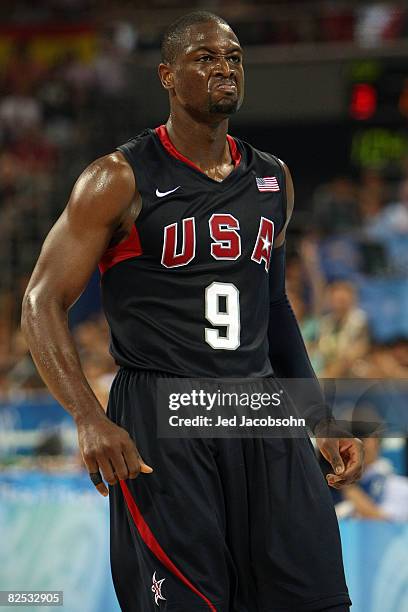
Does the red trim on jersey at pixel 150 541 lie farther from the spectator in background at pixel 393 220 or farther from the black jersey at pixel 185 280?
the spectator in background at pixel 393 220

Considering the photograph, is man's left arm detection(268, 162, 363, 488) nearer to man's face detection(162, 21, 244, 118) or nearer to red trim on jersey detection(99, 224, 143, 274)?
man's face detection(162, 21, 244, 118)

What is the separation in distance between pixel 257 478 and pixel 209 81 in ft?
3.67

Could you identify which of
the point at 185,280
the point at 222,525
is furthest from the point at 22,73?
the point at 222,525

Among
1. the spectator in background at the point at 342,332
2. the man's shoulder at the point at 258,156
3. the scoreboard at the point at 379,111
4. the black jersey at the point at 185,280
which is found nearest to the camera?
the black jersey at the point at 185,280

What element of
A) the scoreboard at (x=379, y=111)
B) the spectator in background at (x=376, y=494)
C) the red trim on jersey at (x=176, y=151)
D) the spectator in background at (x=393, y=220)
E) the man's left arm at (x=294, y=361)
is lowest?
the spectator in background at (x=376, y=494)

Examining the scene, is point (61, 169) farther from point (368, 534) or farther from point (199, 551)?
point (199, 551)

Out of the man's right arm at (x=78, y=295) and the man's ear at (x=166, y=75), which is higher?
the man's ear at (x=166, y=75)

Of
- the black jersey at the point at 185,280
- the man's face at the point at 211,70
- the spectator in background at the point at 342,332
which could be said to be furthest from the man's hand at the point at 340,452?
the spectator in background at the point at 342,332

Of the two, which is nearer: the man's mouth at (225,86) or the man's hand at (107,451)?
the man's hand at (107,451)

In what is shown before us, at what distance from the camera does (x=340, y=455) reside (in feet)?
10.1

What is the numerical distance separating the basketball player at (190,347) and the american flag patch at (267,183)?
0.04 meters

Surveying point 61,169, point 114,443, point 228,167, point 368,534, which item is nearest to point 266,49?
point 61,169

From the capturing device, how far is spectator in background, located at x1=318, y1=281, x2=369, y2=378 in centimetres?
810

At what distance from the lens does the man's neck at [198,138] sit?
3080 mm
